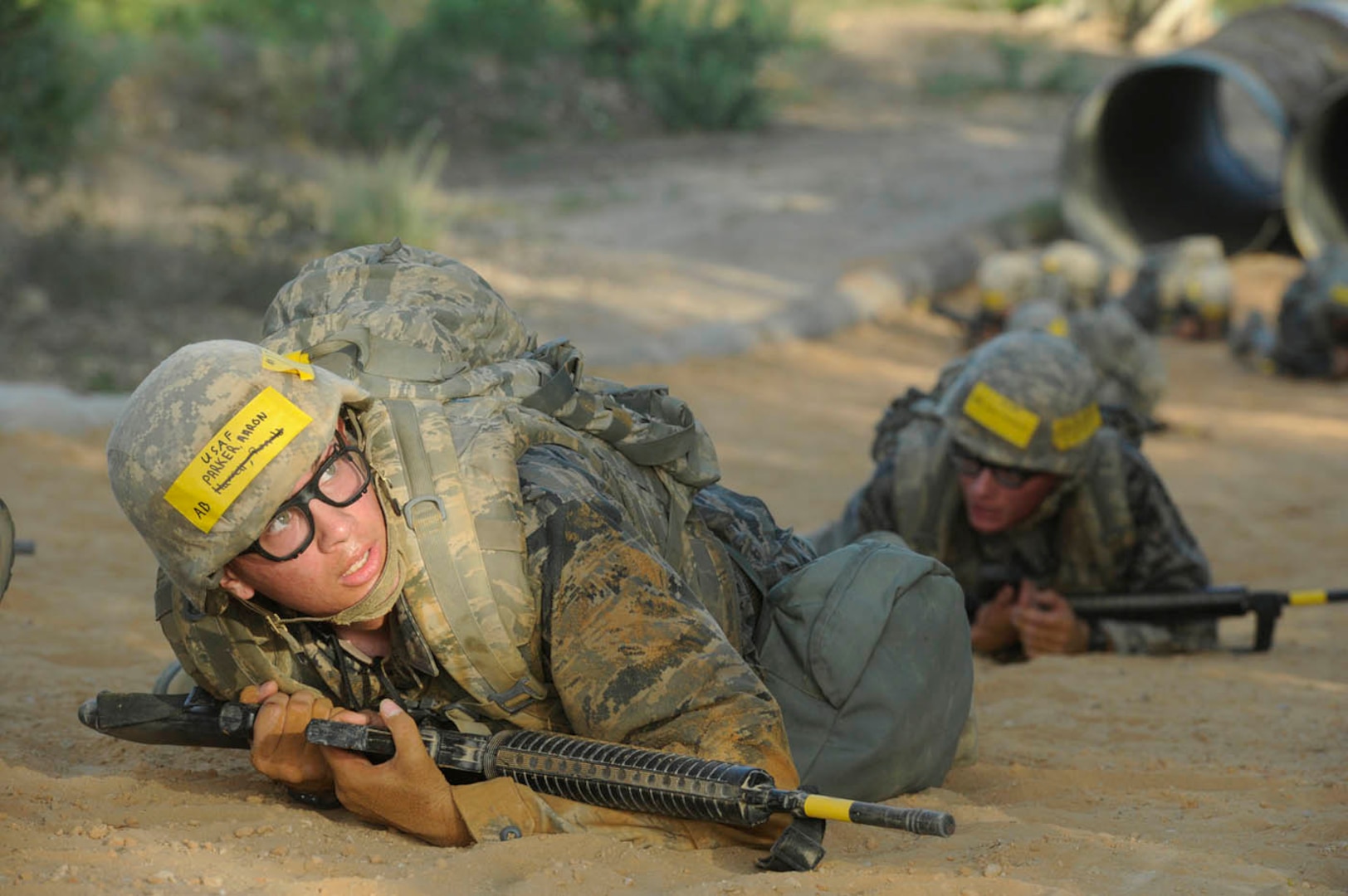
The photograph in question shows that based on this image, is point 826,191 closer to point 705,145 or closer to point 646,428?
point 705,145

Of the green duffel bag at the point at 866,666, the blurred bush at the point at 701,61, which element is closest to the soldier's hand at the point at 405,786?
the green duffel bag at the point at 866,666

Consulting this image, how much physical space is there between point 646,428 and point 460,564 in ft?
2.12

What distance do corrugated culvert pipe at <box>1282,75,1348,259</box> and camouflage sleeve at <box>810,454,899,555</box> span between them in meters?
8.89

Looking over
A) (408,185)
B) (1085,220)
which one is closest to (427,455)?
(408,185)

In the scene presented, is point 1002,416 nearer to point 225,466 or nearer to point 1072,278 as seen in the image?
point 225,466

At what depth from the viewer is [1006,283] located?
11.2m

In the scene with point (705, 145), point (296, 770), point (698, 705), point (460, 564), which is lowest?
point (705, 145)

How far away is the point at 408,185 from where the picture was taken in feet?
37.0

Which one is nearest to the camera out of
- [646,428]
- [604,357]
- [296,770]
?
[296,770]

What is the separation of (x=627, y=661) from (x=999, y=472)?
2.56 meters

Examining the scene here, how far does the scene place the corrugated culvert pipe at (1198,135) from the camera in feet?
43.9

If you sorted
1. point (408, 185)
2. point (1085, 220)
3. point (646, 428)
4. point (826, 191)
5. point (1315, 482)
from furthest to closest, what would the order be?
point (826, 191) < point (1085, 220) < point (408, 185) < point (1315, 482) < point (646, 428)

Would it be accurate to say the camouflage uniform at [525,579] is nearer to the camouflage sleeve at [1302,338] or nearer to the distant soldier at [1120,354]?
the distant soldier at [1120,354]

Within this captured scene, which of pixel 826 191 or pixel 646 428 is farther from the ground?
pixel 646 428
